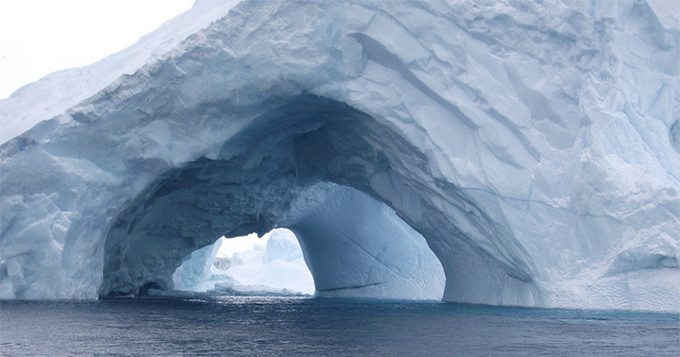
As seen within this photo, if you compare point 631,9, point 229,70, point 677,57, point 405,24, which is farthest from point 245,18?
point 677,57

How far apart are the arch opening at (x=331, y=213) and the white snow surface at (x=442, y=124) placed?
0.14 m

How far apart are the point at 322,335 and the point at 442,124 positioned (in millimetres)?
5694

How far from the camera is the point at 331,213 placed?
55.9 feet

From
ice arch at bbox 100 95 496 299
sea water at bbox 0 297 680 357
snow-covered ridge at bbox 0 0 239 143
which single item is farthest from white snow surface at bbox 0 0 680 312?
sea water at bbox 0 297 680 357

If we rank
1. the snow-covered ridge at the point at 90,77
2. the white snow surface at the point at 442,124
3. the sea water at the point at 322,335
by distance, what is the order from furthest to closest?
the snow-covered ridge at the point at 90,77, the white snow surface at the point at 442,124, the sea water at the point at 322,335

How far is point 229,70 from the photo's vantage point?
1037 centimetres

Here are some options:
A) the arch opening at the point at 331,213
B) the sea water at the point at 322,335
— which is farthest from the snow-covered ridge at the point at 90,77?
the sea water at the point at 322,335

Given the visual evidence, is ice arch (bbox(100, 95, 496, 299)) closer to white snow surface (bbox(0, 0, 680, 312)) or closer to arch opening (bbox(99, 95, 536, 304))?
arch opening (bbox(99, 95, 536, 304))

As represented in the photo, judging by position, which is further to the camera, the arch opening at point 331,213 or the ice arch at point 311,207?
the ice arch at point 311,207

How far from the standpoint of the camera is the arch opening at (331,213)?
11.2m

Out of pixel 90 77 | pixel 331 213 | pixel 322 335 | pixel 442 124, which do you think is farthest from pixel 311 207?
pixel 322 335

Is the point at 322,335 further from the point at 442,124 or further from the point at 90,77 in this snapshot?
the point at 90,77

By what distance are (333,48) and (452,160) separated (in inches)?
100

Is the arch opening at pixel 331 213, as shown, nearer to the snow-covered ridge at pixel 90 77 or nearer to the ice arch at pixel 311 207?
the ice arch at pixel 311 207
